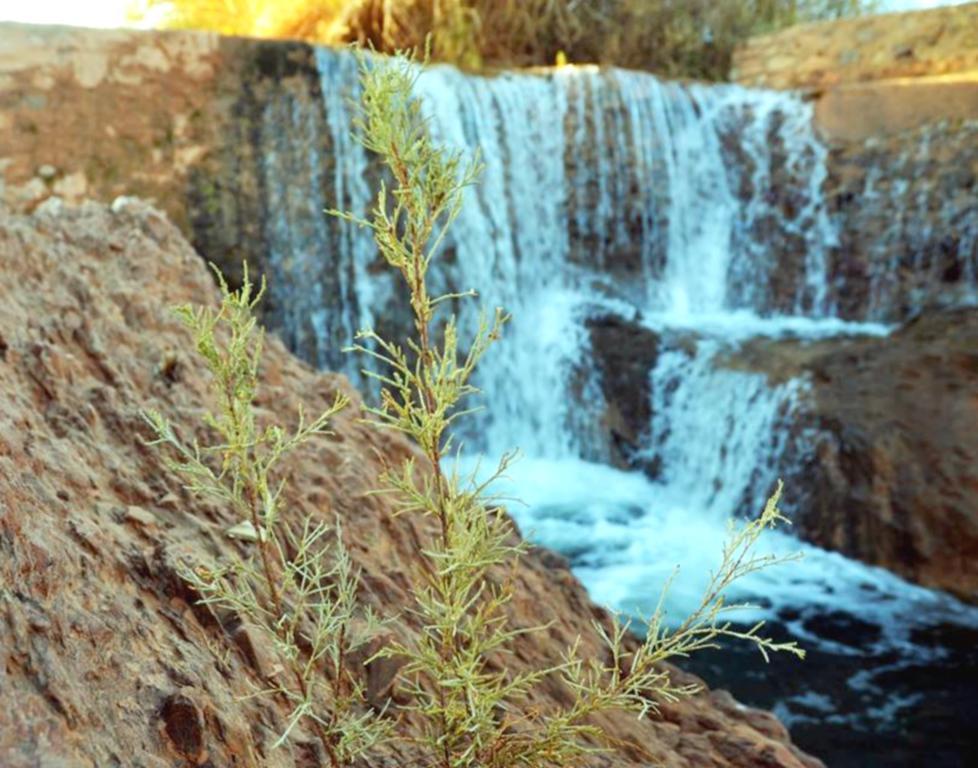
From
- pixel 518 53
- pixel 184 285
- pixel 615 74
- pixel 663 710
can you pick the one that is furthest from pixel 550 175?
pixel 663 710

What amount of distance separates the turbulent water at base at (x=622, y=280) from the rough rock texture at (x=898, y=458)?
0.47 ft

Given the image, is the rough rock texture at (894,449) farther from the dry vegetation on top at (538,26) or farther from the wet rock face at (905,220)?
the dry vegetation on top at (538,26)

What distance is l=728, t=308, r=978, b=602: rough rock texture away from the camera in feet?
16.9

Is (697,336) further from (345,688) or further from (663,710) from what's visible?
(345,688)

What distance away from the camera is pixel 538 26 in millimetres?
10656

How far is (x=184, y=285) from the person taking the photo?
3.24 meters

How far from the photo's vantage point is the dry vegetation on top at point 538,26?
9.89m

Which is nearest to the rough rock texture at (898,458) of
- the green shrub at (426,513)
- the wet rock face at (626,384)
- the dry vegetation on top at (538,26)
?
the wet rock face at (626,384)

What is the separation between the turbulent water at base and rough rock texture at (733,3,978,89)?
3.69 feet

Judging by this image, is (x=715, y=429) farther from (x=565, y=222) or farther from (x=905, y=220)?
(x=565, y=222)

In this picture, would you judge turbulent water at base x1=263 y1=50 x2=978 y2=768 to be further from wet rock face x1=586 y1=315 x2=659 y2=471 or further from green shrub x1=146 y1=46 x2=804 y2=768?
green shrub x1=146 y1=46 x2=804 y2=768

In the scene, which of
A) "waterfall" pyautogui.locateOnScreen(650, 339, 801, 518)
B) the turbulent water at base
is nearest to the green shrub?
the turbulent water at base

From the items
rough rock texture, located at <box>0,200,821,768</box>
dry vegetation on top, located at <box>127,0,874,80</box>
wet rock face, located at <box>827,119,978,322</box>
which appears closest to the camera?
rough rock texture, located at <box>0,200,821,768</box>

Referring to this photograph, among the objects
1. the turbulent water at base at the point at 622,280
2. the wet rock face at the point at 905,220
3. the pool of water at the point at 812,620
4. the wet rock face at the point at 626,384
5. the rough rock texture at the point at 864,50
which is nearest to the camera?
the pool of water at the point at 812,620
